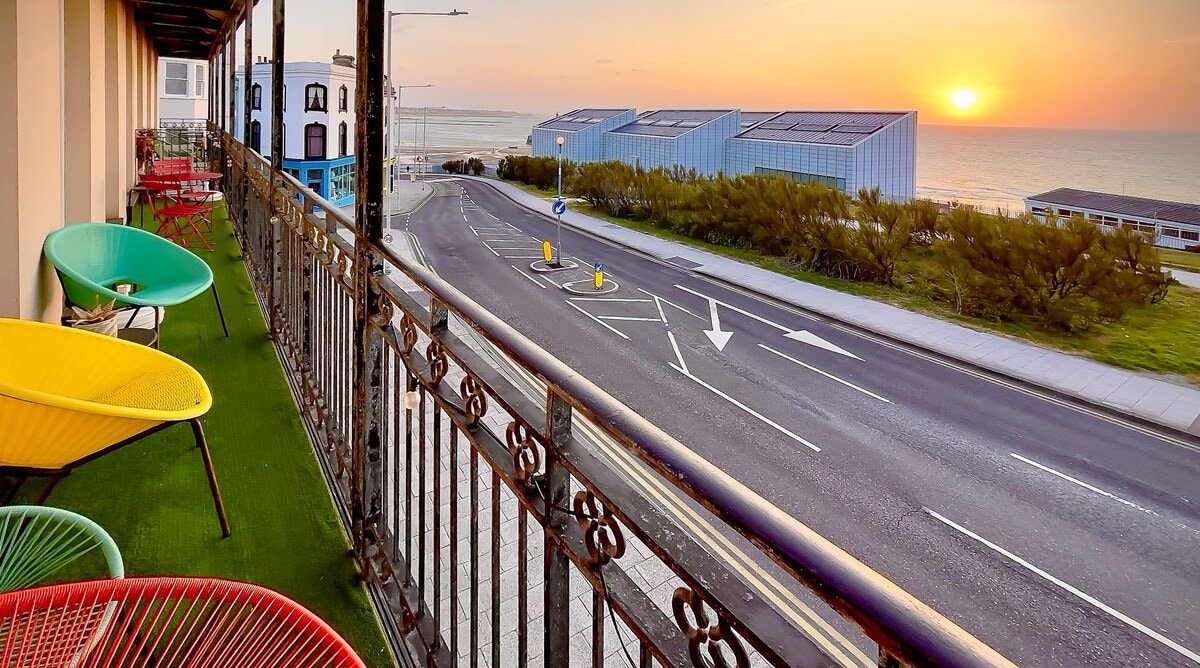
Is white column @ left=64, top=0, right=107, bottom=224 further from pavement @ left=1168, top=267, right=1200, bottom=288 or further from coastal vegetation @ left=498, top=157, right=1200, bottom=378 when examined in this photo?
pavement @ left=1168, top=267, right=1200, bottom=288

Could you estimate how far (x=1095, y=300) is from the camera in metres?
11.0

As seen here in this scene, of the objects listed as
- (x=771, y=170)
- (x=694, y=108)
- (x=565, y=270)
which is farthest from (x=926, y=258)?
(x=694, y=108)

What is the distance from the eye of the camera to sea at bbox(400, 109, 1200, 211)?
40.3 feet

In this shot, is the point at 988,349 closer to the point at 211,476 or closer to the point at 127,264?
the point at 127,264

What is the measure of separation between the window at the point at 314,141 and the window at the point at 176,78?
10.7ft

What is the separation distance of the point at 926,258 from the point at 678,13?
9380 millimetres

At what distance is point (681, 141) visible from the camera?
30844mm

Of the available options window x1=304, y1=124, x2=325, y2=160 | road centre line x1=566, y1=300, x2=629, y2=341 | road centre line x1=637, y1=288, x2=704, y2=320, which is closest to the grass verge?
road centre line x1=637, y1=288, x2=704, y2=320

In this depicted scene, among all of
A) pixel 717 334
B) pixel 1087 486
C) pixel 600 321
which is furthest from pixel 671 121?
pixel 1087 486

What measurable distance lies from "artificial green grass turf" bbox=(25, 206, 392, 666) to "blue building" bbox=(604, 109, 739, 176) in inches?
1091

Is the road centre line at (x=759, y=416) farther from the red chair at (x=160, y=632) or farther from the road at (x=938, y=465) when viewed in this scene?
the red chair at (x=160, y=632)

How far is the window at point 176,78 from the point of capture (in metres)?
19.7

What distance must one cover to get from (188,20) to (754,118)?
31.2 meters

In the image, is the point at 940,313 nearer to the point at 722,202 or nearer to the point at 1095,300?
the point at 1095,300
